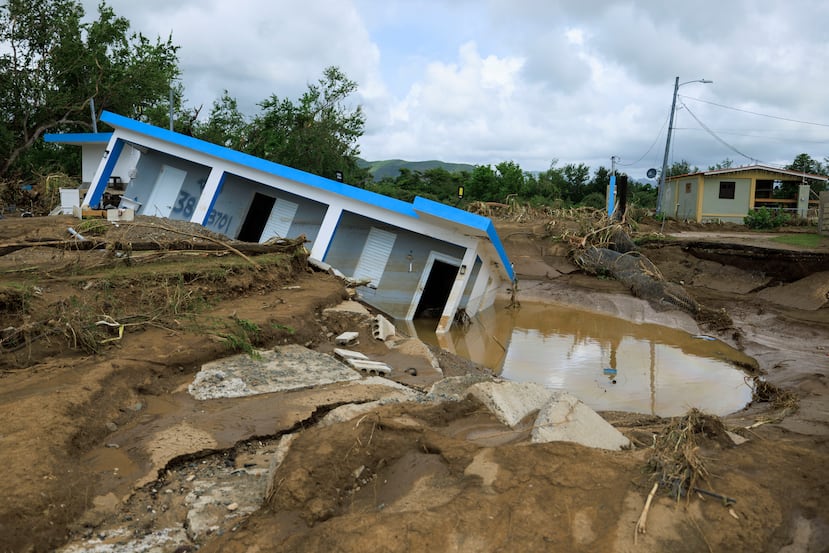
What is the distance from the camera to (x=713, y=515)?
3.86m

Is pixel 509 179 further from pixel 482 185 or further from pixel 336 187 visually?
pixel 336 187

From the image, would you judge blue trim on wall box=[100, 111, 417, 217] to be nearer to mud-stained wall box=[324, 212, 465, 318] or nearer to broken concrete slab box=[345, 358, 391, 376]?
mud-stained wall box=[324, 212, 465, 318]

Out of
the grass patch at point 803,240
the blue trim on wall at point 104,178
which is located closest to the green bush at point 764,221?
the grass patch at point 803,240

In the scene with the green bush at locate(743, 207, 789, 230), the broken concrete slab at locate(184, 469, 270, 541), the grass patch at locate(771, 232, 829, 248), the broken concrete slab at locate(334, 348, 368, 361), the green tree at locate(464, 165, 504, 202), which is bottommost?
the broken concrete slab at locate(184, 469, 270, 541)

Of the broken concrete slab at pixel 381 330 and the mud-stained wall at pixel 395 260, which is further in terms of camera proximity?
the mud-stained wall at pixel 395 260

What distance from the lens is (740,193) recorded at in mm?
30234

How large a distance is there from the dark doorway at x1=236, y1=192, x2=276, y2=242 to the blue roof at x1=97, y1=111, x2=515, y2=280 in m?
2.08

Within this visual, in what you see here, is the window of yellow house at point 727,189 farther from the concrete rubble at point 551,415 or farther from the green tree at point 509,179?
the concrete rubble at point 551,415

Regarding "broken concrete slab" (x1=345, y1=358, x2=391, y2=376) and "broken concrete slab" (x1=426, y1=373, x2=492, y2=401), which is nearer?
"broken concrete slab" (x1=426, y1=373, x2=492, y2=401)

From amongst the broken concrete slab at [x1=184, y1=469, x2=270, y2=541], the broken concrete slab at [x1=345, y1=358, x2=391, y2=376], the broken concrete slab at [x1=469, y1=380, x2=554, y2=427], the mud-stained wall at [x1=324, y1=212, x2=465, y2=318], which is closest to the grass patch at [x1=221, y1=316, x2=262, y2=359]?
the broken concrete slab at [x1=345, y1=358, x2=391, y2=376]

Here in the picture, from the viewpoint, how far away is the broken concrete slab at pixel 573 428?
4.88 metres

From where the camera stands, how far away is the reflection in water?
402 inches

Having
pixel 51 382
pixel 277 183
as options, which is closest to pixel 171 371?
pixel 51 382

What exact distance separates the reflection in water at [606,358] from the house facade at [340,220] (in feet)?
3.70
